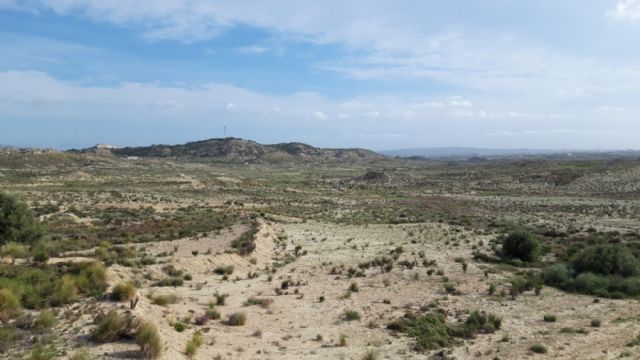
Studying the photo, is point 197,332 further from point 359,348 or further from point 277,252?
point 277,252

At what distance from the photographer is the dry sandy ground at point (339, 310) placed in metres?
14.6

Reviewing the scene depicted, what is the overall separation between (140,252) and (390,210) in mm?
34958

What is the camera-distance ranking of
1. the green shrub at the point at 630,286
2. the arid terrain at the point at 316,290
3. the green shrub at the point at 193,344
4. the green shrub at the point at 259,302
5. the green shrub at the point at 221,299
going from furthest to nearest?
the green shrub at the point at 630,286, the green shrub at the point at 259,302, the green shrub at the point at 221,299, the arid terrain at the point at 316,290, the green shrub at the point at 193,344

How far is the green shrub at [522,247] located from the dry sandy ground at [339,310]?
7.44 ft

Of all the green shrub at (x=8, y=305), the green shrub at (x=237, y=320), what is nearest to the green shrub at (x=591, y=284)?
the green shrub at (x=237, y=320)

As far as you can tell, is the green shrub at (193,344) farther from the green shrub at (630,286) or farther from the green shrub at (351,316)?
the green shrub at (630,286)

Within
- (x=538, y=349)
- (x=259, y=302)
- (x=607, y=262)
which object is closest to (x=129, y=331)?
(x=259, y=302)

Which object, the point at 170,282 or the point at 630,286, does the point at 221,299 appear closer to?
the point at 170,282

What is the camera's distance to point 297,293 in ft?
68.9

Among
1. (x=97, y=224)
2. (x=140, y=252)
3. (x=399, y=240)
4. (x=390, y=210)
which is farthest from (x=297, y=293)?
(x=390, y=210)

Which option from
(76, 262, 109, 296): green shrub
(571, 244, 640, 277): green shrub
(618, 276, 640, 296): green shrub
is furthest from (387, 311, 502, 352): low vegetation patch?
(571, 244, 640, 277): green shrub

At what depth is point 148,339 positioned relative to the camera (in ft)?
41.9

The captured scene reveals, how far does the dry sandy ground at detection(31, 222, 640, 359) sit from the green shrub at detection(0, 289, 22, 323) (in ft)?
5.30

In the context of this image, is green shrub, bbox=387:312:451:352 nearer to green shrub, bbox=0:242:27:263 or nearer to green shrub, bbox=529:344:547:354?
green shrub, bbox=529:344:547:354
